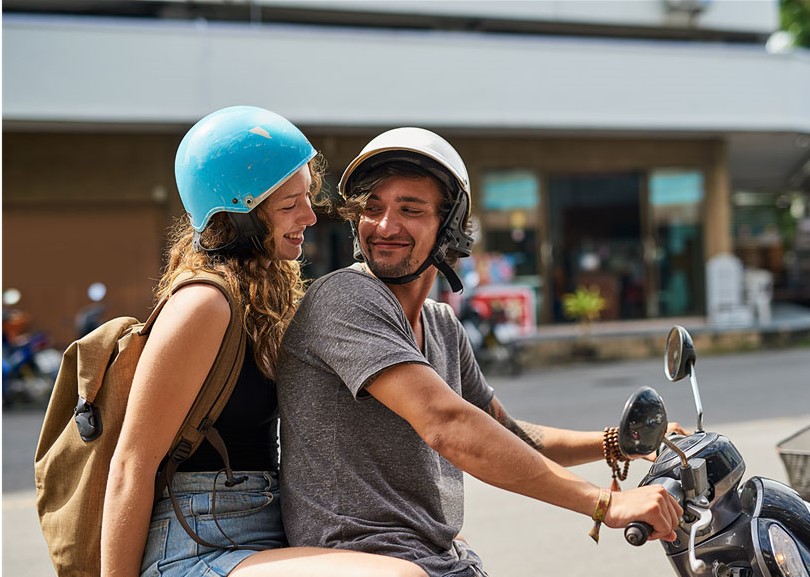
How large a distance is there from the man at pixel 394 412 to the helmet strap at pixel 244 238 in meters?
0.20

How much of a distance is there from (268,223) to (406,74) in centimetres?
1306

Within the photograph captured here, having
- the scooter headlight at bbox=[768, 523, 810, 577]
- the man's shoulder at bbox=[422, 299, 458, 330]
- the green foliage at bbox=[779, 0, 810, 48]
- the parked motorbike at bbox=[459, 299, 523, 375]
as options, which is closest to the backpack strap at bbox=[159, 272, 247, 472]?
the man's shoulder at bbox=[422, 299, 458, 330]

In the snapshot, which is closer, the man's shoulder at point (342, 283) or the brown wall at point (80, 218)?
the man's shoulder at point (342, 283)

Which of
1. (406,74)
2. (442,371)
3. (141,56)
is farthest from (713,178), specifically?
(442,371)

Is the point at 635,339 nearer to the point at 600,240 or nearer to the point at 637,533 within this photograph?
the point at 600,240

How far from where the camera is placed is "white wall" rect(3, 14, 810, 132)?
13219 mm

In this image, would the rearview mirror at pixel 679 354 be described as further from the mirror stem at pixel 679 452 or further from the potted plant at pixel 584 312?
the potted plant at pixel 584 312

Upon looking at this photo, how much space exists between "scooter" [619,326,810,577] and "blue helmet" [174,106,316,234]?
37.2 inches

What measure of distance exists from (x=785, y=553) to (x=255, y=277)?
1.31 m

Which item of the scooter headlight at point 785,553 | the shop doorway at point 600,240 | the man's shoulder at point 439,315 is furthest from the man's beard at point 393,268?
the shop doorway at point 600,240

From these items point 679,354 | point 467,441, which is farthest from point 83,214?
point 467,441

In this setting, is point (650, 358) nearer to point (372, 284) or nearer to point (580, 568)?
point (580, 568)

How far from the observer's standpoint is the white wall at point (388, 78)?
43.4 ft

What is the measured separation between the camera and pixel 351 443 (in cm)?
198
